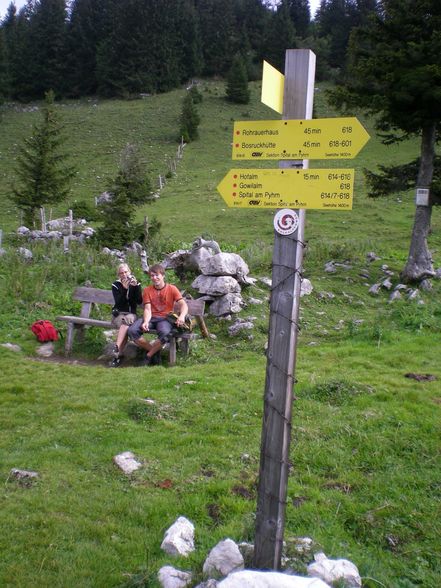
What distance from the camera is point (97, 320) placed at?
9.24 meters

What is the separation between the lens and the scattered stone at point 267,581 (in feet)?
9.18

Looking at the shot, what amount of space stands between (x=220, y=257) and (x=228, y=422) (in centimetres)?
555

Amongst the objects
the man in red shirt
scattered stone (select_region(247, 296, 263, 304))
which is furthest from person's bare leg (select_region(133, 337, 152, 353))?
scattered stone (select_region(247, 296, 263, 304))

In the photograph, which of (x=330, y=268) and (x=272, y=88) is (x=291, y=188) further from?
(x=330, y=268)

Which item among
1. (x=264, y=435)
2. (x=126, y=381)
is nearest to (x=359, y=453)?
(x=264, y=435)

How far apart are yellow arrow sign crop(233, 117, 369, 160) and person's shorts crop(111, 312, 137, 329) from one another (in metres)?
5.53

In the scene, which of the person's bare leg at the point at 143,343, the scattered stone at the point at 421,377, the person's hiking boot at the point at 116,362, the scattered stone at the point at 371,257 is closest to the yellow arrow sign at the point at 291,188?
the scattered stone at the point at 421,377

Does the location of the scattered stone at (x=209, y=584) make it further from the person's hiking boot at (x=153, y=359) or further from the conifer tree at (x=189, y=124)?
the conifer tree at (x=189, y=124)

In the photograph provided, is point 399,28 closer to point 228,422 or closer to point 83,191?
point 228,422

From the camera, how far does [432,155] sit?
44.0 ft

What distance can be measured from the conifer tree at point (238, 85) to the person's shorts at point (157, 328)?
181 feet

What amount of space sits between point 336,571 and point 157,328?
5513 millimetres

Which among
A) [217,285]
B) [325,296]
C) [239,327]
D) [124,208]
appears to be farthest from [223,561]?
[124,208]

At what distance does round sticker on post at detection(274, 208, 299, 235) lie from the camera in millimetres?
3303
